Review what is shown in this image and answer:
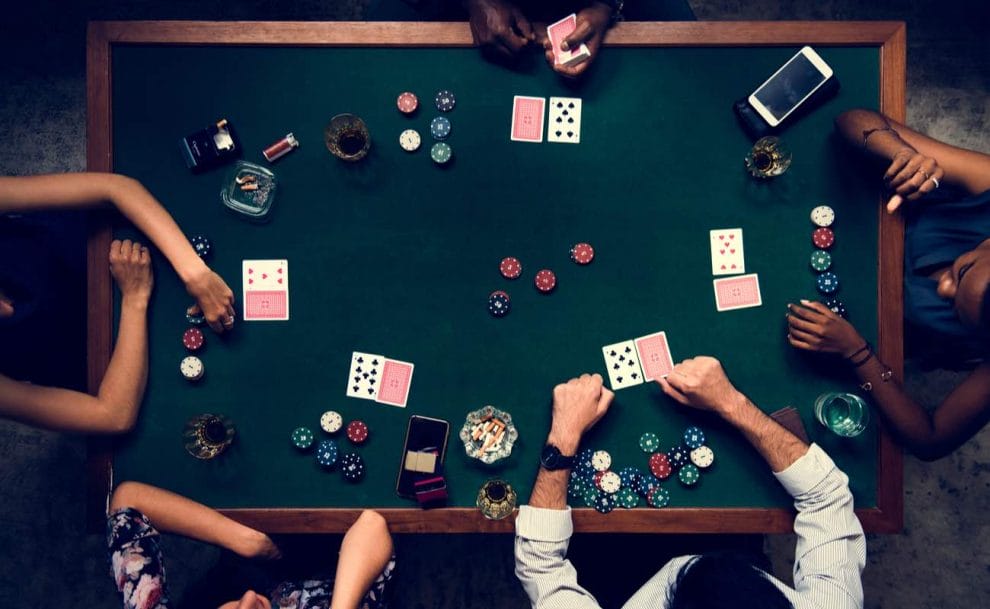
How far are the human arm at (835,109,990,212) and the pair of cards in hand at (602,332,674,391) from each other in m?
0.92

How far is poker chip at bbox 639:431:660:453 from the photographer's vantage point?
2.35 metres

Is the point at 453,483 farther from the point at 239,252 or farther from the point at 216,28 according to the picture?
the point at 216,28

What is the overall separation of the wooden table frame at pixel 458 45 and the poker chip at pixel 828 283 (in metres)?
0.17

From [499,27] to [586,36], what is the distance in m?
0.30

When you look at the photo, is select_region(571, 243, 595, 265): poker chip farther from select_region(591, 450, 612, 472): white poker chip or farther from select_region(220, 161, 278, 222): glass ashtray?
select_region(220, 161, 278, 222): glass ashtray

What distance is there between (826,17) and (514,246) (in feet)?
8.11

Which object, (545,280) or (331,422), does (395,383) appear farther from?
(545,280)

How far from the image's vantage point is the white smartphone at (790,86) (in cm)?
230

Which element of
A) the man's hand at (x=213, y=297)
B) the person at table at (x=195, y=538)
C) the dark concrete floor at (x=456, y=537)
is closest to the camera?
the person at table at (x=195, y=538)

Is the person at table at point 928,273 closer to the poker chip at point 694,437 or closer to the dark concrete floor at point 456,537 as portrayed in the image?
the poker chip at point 694,437

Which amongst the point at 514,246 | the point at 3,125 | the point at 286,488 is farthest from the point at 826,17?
the point at 3,125

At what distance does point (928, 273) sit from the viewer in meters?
2.43

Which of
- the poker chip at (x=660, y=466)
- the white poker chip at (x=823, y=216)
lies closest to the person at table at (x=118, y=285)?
the poker chip at (x=660, y=466)

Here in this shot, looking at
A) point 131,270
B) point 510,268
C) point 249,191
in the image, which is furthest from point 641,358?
point 131,270
